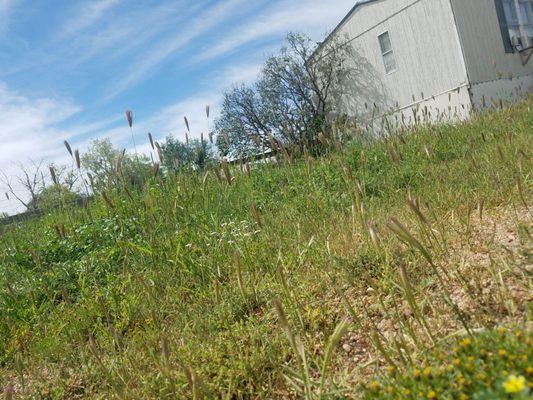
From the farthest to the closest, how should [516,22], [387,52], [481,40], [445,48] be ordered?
[387,52], [516,22], [481,40], [445,48]

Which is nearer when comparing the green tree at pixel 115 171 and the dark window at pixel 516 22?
the green tree at pixel 115 171

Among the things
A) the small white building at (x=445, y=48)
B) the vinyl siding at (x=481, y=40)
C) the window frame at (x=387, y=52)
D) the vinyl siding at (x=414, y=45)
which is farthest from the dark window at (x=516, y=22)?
the window frame at (x=387, y=52)

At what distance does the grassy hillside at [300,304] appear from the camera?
1.43 meters

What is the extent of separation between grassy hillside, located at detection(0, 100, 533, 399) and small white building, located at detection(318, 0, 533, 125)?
41.5 ft

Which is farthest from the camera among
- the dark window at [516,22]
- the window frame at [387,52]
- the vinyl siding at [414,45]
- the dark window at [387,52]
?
the dark window at [387,52]

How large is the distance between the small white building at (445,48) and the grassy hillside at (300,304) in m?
12.7

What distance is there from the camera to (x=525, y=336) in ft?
4.04

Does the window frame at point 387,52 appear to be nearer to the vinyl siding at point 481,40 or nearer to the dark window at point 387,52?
the dark window at point 387,52

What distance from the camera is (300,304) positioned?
220 centimetres

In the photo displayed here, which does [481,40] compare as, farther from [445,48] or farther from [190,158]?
[190,158]

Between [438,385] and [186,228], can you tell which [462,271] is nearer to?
[438,385]

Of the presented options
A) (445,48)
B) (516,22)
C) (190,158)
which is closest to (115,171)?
(190,158)

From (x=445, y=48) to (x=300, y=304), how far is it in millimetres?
15903

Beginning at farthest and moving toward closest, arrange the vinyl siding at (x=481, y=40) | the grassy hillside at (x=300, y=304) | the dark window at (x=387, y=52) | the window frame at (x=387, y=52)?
the dark window at (x=387, y=52)
the window frame at (x=387, y=52)
the vinyl siding at (x=481, y=40)
the grassy hillside at (x=300, y=304)
